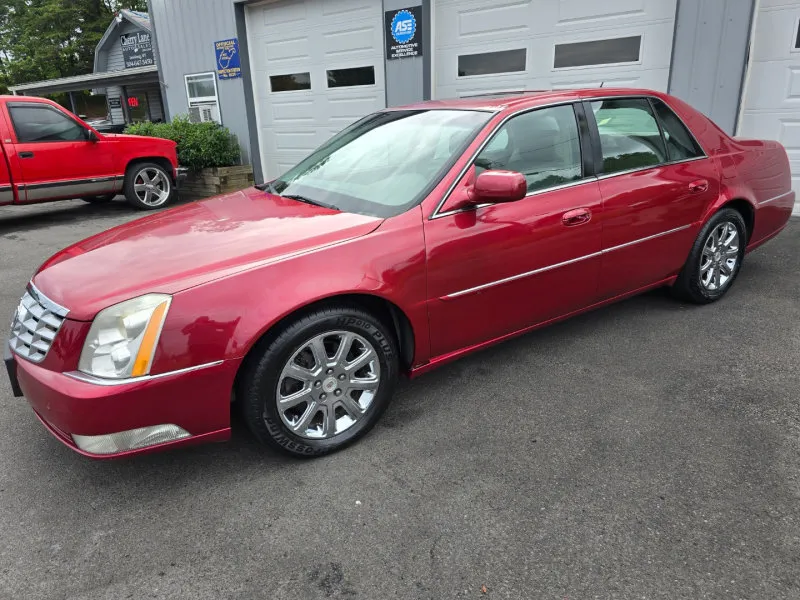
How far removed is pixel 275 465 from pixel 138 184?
767 centimetres

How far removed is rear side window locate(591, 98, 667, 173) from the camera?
3516mm

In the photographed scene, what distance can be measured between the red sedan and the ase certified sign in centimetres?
506

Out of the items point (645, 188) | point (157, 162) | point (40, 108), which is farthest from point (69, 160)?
point (645, 188)

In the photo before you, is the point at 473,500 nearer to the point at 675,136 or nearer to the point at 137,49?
the point at 675,136

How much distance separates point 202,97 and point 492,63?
20.5 ft

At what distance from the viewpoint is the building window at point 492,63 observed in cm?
768

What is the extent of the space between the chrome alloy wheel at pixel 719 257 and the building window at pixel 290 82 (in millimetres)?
7476

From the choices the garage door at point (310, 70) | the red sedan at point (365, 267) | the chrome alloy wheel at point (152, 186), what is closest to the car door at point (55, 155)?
the chrome alloy wheel at point (152, 186)

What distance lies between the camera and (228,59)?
10.6m

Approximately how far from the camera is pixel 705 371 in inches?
132

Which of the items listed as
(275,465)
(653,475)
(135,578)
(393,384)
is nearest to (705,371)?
(653,475)

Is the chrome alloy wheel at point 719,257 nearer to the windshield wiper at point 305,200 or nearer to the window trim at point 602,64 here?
the windshield wiper at point 305,200

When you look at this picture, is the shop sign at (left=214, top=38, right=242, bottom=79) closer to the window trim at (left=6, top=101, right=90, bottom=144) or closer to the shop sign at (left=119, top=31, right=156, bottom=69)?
the window trim at (left=6, top=101, right=90, bottom=144)

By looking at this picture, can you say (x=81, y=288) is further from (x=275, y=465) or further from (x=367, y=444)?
(x=367, y=444)
